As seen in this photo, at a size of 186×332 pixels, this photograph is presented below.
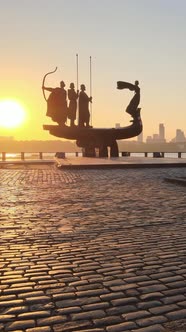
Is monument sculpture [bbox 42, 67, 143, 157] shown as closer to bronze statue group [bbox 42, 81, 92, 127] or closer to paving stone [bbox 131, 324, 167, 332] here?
Answer: bronze statue group [bbox 42, 81, 92, 127]

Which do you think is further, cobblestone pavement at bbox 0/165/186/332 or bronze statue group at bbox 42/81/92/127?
bronze statue group at bbox 42/81/92/127

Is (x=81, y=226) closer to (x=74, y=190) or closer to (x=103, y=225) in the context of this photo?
(x=103, y=225)

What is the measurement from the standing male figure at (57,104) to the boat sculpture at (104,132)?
0.75 metres

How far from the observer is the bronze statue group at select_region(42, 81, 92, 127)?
30.1 metres

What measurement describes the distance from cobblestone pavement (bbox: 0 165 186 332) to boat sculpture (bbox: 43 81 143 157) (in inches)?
844

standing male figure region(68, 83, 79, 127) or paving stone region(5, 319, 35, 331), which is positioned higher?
standing male figure region(68, 83, 79, 127)

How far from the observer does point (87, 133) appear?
1187 inches

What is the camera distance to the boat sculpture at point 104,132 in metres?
30.2

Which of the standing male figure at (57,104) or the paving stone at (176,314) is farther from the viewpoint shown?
the standing male figure at (57,104)

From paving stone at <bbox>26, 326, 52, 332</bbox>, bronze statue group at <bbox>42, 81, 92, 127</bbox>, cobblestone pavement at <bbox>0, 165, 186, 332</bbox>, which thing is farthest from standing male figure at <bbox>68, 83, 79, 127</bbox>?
paving stone at <bbox>26, 326, 52, 332</bbox>

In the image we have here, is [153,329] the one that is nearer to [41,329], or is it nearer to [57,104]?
[41,329]

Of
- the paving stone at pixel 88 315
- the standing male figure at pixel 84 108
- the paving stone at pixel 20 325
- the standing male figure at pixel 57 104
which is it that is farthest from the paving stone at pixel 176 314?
the standing male figure at pixel 84 108

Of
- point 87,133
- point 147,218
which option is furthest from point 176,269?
point 87,133

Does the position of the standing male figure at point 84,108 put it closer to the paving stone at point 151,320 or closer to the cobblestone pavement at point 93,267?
the cobblestone pavement at point 93,267
